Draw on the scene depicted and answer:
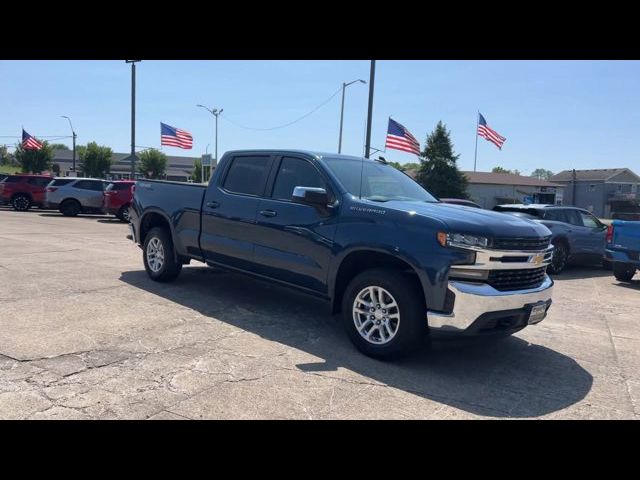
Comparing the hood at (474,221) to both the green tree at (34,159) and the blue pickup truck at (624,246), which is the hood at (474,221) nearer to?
the blue pickup truck at (624,246)

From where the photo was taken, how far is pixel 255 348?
5.05m

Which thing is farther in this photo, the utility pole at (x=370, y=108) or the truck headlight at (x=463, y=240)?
the utility pole at (x=370, y=108)

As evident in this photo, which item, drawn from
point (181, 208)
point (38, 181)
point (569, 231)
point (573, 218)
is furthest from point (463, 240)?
point (38, 181)

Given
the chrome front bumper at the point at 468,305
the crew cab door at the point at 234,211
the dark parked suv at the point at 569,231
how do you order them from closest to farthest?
the chrome front bumper at the point at 468,305, the crew cab door at the point at 234,211, the dark parked suv at the point at 569,231

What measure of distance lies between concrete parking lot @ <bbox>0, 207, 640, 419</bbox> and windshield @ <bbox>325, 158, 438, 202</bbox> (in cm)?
157

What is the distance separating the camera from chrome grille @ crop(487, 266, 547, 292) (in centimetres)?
460

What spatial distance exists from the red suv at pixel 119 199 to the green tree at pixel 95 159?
49.4 metres

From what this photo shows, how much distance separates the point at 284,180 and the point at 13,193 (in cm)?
2290

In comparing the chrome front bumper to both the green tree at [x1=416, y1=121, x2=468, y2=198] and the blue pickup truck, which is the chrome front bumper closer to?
the blue pickup truck

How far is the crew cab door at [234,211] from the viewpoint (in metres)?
6.22

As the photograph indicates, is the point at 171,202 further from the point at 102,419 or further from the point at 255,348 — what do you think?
the point at 102,419

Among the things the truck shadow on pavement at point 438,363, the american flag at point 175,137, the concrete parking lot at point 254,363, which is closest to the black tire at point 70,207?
the american flag at point 175,137

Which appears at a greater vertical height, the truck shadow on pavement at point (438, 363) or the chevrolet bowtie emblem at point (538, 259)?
the chevrolet bowtie emblem at point (538, 259)

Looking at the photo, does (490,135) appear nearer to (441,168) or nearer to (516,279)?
(441,168)
